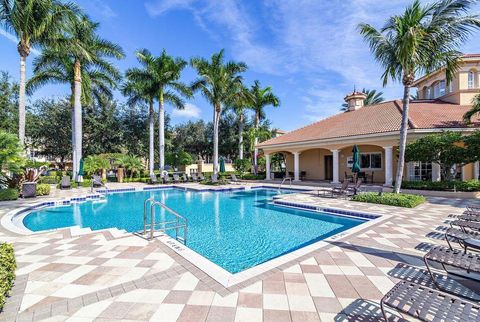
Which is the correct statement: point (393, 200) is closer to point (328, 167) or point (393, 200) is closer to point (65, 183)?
point (328, 167)

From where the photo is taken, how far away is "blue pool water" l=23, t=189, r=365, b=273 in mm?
Answer: 6621

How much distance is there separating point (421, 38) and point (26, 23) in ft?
66.0

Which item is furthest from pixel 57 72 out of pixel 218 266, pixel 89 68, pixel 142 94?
pixel 218 266

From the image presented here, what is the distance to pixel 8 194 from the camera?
12.6 meters

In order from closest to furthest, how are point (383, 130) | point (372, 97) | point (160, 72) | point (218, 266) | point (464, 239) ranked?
point (464, 239)
point (218, 266)
point (383, 130)
point (160, 72)
point (372, 97)

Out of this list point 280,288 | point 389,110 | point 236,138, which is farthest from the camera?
point 236,138

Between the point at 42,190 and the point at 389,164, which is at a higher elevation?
the point at 389,164

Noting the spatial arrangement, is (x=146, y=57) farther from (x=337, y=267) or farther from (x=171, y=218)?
(x=337, y=267)

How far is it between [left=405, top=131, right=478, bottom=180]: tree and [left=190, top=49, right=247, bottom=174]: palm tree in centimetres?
1462

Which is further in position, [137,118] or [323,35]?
[137,118]

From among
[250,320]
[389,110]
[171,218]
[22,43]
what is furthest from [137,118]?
[250,320]

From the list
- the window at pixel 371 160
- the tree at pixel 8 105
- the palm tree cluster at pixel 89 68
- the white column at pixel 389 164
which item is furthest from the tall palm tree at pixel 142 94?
the white column at pixel 389 164

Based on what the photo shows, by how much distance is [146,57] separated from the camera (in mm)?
24062

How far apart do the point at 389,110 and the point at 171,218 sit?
64.4 ft
